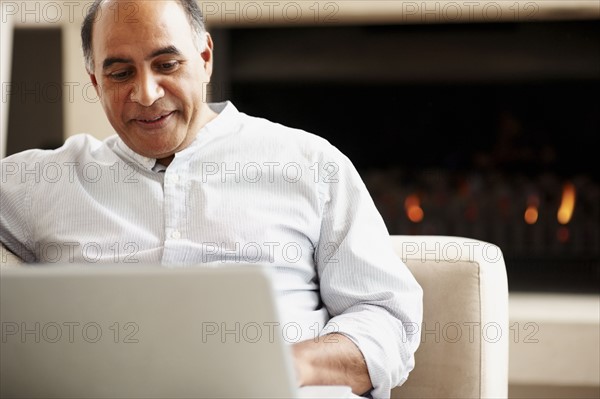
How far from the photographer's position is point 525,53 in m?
2.61

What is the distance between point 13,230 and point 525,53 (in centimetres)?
170

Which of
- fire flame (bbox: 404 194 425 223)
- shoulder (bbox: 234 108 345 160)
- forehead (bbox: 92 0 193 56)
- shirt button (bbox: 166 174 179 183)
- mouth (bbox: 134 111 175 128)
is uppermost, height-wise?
forehead (bbox: 92 0 193 56)

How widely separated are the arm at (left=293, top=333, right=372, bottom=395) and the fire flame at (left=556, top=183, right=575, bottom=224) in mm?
1569

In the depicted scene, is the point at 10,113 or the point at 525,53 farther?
the point at 10,113

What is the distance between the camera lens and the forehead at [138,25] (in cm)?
139

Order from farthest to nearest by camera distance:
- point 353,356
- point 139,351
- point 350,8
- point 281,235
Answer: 1. point 350,8
2. point 281,235
3. point 353,356
4. point 139,351

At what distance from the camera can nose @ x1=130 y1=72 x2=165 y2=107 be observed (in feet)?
4.56

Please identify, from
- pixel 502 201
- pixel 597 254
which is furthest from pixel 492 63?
pixel 597 254

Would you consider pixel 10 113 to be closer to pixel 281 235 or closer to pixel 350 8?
pixel 350 8

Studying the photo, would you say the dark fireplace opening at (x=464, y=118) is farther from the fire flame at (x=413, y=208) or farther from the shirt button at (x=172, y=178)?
the shirt button at (x=172, y=178)

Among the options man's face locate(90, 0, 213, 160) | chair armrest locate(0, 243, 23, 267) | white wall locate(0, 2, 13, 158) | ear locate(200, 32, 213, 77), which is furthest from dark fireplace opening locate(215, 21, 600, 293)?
chair armrest locate(0, 243, 23, 267)

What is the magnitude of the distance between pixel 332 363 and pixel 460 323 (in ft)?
0.94

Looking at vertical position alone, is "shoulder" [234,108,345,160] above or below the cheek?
below

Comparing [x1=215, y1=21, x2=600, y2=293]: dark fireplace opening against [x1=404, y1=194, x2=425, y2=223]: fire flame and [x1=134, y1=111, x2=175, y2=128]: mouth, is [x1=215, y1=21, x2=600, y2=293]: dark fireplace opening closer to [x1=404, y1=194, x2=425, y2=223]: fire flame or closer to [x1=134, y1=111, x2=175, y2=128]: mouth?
[x1=404, y1=194, x2=425, y2=223]: fire flame
